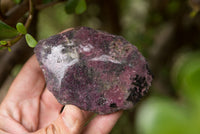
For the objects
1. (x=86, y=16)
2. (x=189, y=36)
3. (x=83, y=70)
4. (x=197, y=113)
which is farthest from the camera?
(x=86, y=16)

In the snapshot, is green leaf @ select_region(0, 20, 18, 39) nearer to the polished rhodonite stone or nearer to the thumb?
the polished rhodonite stone

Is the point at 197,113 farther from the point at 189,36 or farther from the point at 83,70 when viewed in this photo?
the point at 189,36

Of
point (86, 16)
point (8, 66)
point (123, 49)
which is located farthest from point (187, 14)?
point (8, 66)

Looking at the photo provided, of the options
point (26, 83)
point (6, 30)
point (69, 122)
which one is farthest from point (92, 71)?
point (26, 83)

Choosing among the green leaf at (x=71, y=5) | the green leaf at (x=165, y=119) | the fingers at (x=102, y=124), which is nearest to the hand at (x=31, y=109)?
the fingers at (x=102, y=124)

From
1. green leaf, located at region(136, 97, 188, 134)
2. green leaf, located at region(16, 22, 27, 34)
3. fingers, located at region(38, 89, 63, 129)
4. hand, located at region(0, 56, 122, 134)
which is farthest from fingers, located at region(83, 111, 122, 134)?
green leaf, located at region(136, 97, 188, 134)

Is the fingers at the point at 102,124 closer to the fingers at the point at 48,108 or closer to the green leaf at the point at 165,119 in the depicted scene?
the fingers at the point at 48,108

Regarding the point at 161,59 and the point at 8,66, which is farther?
the point at 161,59
